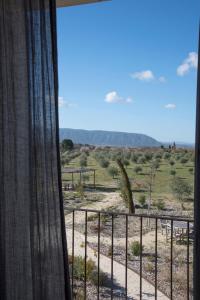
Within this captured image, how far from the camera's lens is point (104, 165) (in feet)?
8.73

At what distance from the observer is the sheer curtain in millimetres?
1966

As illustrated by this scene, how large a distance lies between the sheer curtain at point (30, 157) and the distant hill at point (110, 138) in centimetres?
53

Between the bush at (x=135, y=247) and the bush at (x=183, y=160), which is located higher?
the bush at (x=183, y=160)

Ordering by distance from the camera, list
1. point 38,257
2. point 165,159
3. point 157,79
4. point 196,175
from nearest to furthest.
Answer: point 196,175 < point 38,257 < point 165,159 < point 157,79

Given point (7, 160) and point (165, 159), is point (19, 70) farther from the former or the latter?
point (165, 159)

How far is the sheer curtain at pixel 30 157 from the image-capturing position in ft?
6.45

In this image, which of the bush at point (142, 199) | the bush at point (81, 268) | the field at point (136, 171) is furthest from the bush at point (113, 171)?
the bush at point (81, 268)

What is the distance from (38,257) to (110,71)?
6.28 feet

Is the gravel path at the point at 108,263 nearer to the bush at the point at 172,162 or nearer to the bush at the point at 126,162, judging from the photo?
the bush at the point at 126,162

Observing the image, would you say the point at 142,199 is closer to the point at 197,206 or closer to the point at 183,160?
the point at 183,160

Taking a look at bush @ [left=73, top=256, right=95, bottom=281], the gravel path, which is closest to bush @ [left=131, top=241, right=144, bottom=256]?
the gravel path

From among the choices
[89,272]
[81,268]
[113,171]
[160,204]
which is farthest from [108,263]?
[113,171]

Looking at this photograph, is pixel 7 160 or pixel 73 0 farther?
pixel 73 0

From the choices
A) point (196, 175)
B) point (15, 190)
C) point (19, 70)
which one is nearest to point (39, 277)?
point (15, 190)
